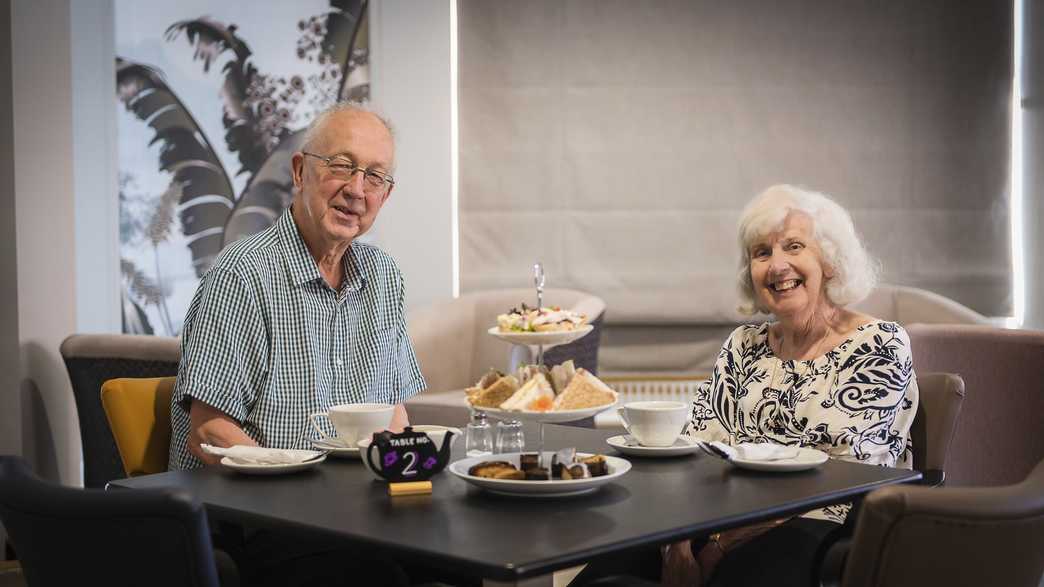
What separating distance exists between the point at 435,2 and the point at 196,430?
3.26m

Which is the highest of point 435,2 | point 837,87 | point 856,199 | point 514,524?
point 435,2

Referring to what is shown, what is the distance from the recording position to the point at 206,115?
4844 millimetres

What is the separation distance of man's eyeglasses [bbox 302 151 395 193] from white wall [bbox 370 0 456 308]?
243 centimetres

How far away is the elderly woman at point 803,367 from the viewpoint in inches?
81.2

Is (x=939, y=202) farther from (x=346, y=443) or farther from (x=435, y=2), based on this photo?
(x=346, y=443)

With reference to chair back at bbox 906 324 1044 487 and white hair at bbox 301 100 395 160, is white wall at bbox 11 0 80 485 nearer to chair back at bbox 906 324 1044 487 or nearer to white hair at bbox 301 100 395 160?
white hair at bbox 301 100 395 160

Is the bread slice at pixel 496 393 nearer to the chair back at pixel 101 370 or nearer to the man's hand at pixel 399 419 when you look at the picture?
the man's hand at pixel 399 419

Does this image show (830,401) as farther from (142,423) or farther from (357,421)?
(142,423)

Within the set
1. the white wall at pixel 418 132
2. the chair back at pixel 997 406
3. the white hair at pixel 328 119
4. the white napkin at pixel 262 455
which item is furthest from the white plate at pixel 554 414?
the white wall at pixel 418 132

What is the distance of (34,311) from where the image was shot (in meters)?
3.74

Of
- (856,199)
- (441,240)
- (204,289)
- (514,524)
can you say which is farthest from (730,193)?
(514,524)

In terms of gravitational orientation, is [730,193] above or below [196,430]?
above

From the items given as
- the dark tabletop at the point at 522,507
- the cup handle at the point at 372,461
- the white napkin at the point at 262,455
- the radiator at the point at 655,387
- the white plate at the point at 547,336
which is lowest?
the radiator at the point at 655,387

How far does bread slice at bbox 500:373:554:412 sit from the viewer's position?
5.59 ft
